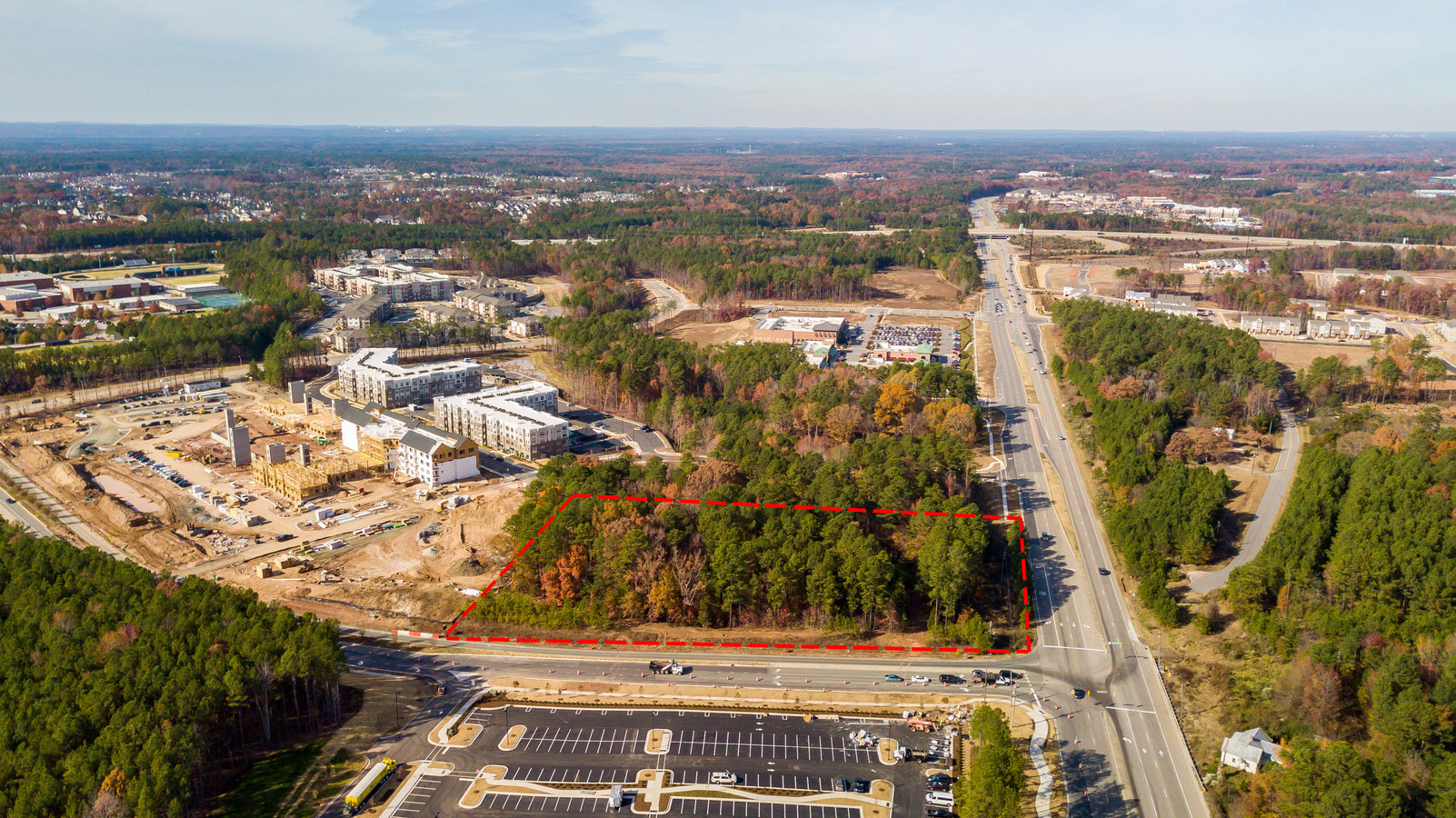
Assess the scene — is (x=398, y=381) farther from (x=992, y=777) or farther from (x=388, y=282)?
(x=992, y=777)

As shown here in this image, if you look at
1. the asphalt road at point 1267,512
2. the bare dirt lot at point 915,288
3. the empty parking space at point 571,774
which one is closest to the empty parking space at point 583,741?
the empty parking space at point 571,774

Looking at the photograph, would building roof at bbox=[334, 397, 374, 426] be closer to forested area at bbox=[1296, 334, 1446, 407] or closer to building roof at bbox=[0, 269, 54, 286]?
forested area at bbox=[1296, 334, 1446, 407]

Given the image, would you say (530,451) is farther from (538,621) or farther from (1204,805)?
(1204,805)

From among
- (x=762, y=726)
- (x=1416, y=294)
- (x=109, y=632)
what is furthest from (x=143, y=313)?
(x=1416, y=294)

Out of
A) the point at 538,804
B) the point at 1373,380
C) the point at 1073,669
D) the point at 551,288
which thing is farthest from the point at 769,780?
the point at 551,288

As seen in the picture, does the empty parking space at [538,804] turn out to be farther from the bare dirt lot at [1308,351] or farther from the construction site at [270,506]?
the bare dirt lot at [1308,351]

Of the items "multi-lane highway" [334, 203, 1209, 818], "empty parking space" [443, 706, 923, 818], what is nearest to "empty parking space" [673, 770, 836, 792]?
"empty parking space" [443, 706, 923, 818]
